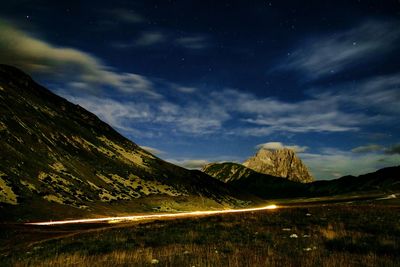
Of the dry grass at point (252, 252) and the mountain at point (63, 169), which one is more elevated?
the mountain at point (63, 169)

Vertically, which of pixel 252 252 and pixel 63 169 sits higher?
pixel 63 169

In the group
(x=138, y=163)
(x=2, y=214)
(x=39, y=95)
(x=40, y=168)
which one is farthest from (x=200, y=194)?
(x=2, y=214)

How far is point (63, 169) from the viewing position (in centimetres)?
10675

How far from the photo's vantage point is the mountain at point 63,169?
249ft

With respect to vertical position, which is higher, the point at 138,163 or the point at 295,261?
the point at 138,163

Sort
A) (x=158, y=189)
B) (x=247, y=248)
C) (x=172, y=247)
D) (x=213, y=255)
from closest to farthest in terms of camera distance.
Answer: (x=213, y=255) < (x=247, y=248) < (x=172, y=247) < (x=158, y=189)

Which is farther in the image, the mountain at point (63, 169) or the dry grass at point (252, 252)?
the mountain at point (63, 169)

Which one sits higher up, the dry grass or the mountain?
the mountain

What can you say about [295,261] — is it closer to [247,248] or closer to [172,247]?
[247,248]

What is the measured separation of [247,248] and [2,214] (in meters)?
56.2

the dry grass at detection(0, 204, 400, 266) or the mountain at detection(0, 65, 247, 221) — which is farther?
the mountain at detection(0, 65, 247, 221)

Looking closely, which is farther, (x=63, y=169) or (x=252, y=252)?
(x=63, y=169)

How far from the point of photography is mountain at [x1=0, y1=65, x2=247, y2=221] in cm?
7594

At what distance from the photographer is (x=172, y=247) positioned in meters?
17.1
